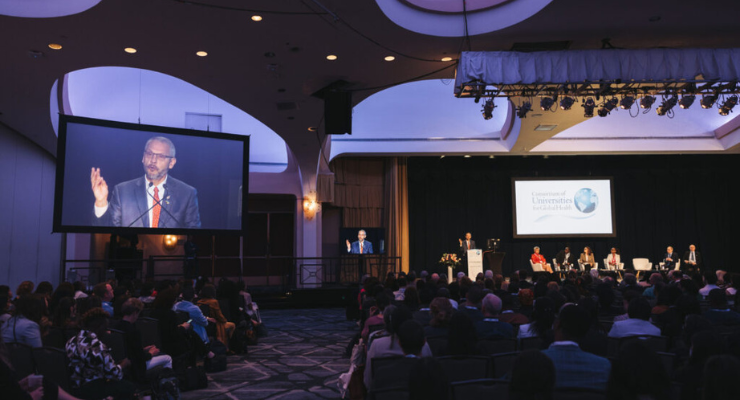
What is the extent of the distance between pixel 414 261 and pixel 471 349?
14.8 meters

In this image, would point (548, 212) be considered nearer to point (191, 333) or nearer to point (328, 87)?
point (328, 87)

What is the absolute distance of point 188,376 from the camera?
18.2ft

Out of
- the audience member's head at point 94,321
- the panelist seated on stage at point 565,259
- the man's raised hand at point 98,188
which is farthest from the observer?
the panelist seated on stage at point 565,259

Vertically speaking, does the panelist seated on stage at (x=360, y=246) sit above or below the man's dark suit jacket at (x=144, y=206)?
below

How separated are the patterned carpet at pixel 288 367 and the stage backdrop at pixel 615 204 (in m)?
8.76

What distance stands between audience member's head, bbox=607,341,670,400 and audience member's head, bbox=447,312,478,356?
4.31 ft

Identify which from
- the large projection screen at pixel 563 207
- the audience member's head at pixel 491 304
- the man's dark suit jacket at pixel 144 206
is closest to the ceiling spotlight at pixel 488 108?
the audience member's head at pixel 491 304

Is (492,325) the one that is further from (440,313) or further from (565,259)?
(565,259)

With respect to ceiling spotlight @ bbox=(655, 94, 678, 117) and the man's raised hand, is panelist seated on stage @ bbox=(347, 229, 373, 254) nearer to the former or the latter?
the man's raised hand

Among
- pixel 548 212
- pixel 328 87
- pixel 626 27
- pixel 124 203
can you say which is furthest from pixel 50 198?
pixel 548 212

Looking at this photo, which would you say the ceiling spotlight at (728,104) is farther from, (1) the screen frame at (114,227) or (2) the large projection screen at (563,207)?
(2) the large projection screen at (563,207)

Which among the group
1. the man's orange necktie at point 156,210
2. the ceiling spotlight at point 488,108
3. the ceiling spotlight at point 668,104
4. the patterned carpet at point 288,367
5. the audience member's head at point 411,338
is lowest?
the patterned carpet at point 288,367

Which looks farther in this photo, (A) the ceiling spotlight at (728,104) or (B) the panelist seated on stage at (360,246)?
(B) the panelist seated on stage at (360,246)

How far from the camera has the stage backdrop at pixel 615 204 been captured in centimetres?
1848
